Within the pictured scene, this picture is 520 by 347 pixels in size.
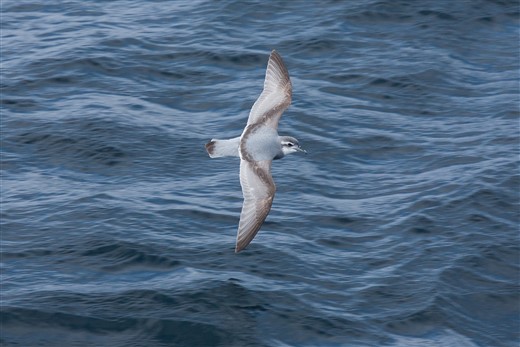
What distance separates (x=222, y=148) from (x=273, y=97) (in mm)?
1584

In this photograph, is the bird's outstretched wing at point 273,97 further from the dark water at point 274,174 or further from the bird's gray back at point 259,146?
the dark water at point 274,174

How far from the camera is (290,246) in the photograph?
643 inches

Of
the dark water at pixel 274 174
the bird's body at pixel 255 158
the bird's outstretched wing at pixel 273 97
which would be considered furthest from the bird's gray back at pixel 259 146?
the dark water at pixel 274 174

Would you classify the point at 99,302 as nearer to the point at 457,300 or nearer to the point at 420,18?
the point at 457,300

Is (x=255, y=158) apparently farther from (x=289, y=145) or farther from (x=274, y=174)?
(x=274, y=174)

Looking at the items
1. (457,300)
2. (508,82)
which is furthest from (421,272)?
(508,82)

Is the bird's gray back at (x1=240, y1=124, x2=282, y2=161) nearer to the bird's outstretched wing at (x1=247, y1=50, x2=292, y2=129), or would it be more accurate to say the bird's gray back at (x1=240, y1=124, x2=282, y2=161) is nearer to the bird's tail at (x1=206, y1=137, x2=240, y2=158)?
the bird's tail at (x1=206, y1=137, x2=240, y2=158)

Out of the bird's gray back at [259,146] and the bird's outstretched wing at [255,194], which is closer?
the bird's outstretched wing at [255,194]

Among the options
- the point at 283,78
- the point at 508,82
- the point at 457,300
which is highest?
the point at 283,78

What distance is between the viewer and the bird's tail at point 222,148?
→ 14742 mm

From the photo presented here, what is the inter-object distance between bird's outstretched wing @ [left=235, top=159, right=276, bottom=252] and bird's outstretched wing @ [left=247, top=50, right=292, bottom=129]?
80cm

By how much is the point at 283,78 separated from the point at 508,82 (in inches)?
287

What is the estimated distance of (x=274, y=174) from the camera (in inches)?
734

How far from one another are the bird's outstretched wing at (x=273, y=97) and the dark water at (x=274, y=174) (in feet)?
6.50
